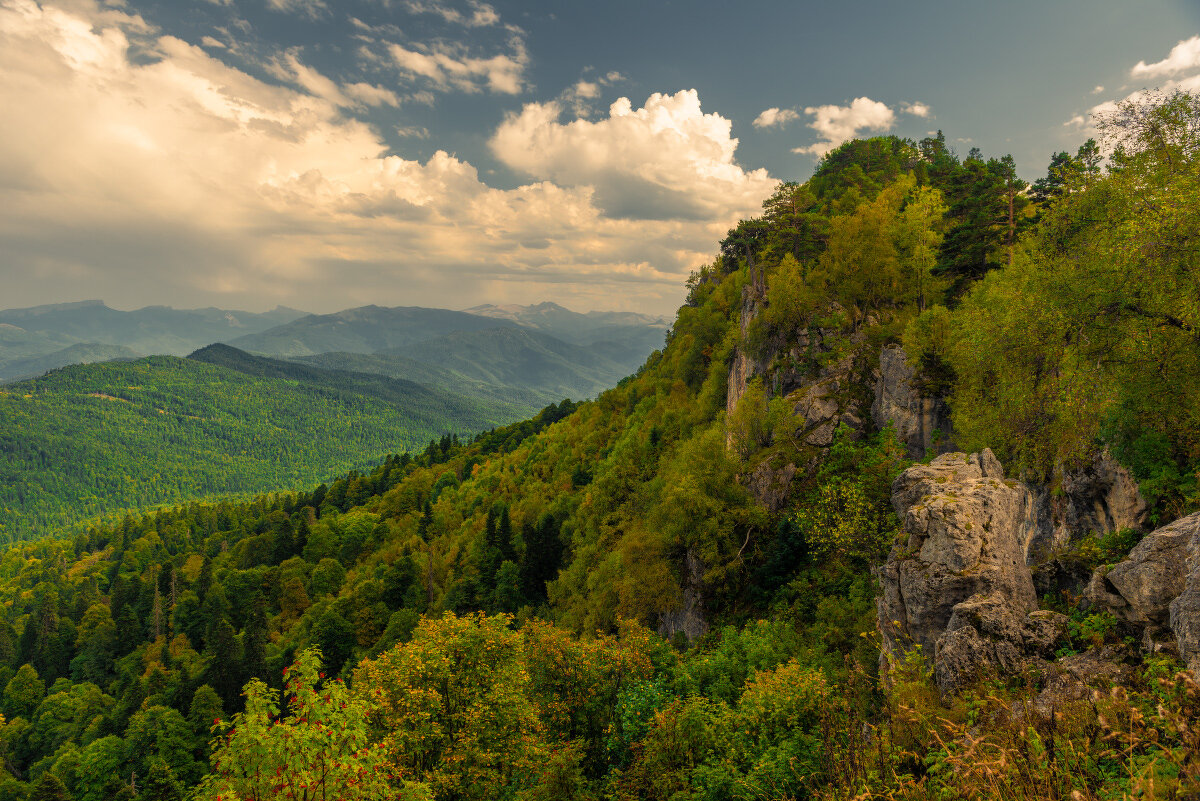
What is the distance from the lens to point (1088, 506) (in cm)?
1895

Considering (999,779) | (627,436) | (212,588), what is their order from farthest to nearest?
(212,588) < (627,436) < (999,779)

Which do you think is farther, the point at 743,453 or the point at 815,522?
the point at 743,453

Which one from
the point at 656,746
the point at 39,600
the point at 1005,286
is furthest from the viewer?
the point at 39,600

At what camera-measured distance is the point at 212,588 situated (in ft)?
334

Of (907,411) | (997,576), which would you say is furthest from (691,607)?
(997,576)

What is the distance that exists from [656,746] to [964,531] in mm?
12485

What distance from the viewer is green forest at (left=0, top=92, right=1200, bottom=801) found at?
12469 millimetres

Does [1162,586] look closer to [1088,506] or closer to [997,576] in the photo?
[997,576]

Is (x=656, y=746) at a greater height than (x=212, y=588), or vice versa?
(x=656, y=746)

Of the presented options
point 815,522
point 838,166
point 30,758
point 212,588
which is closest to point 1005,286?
point 815,522

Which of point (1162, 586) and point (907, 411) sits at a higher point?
point (907, 411)

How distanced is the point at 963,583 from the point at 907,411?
20144 mm

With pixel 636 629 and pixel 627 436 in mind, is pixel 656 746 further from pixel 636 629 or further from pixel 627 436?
pixel 627 436

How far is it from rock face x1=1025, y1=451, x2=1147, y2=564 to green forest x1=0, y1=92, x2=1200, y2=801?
73cm
